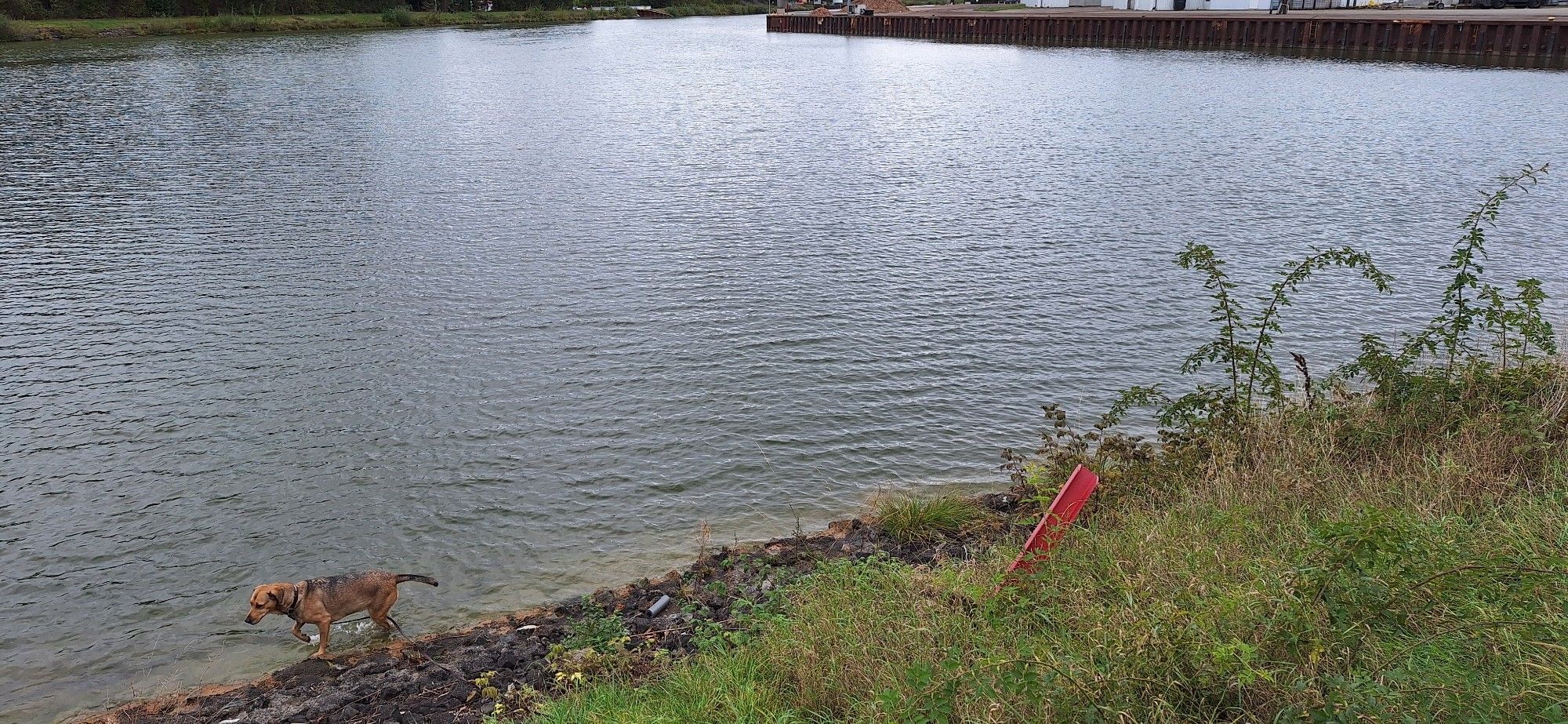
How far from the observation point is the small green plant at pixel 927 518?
10.2 meters

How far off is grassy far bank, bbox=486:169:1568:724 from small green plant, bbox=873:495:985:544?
0.12 ft

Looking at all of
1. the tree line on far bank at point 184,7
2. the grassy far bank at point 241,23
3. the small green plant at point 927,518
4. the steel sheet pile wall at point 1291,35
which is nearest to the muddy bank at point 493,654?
the small green plant at point 927,518

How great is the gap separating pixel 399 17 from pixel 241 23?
14517 mm

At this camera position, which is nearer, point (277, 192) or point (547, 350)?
point (547, 350)

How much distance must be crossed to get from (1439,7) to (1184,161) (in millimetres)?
55352

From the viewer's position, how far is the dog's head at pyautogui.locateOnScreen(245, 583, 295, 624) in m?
8.45

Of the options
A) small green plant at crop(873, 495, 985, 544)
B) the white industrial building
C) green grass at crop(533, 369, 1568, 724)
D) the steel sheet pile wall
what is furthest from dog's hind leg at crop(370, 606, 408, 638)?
the white industrial building

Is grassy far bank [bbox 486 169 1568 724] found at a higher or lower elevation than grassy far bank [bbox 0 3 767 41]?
lower

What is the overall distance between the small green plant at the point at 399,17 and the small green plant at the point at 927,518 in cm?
9296

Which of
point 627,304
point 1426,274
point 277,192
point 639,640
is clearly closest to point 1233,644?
point 639,640

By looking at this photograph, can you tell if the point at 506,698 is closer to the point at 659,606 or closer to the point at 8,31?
the point at 659,606

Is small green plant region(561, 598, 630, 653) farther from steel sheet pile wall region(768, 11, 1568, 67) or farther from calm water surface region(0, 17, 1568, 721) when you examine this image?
steel sheet pile wall region(768, 11, 1568, 67)

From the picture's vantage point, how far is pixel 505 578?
33.3 ft

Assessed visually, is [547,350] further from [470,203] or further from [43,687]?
Answer: [470,203]
